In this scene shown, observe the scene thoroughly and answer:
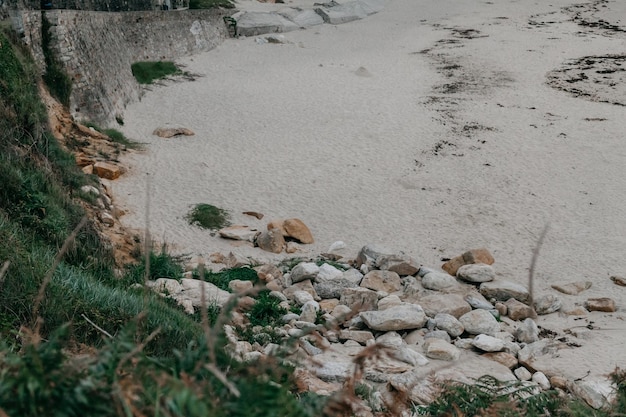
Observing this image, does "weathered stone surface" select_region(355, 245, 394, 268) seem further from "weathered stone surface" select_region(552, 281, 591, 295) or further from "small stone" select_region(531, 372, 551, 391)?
"small stone" select_region(531, 372, 551, 391)

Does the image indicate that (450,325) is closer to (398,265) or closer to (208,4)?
(398,265)

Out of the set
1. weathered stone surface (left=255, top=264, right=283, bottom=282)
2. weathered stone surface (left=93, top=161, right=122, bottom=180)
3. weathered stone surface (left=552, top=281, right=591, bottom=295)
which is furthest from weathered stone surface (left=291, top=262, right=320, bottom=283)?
weathered stone surface (left=93, top=161, right=122, bottom=180)

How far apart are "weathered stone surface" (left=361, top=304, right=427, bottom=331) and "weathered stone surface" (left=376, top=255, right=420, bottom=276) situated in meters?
1.75

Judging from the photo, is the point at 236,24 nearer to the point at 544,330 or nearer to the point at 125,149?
the point at 125,149

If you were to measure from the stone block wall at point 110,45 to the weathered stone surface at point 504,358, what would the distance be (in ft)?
34.2

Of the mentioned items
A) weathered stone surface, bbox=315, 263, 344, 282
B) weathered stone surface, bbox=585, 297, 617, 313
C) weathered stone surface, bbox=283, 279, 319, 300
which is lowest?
weathered stone surface, bbox=585, 297, 617, 313

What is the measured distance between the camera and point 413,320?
28.1ft

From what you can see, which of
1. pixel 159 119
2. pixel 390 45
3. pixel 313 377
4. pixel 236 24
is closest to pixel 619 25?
pixel 390 45

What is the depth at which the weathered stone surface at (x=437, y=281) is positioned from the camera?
402 inches

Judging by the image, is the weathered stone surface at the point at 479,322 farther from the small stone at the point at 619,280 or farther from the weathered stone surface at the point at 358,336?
the small stone at the point at 619,280

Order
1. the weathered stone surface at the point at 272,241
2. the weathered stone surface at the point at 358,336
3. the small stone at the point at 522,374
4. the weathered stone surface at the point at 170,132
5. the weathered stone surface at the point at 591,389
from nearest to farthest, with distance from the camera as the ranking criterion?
the weathered stone surface at the point at 591,389 → the small stone at the point at 522,374 → the weathered stone surface at the point at 358,336 → the weathered stone surface at the point at 272,241 → the weathered stone surface at the point at 170,132

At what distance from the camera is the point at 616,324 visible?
31.0ft

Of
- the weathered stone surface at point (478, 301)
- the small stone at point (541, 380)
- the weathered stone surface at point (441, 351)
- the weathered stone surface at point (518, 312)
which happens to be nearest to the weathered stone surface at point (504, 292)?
the weathered stone surface at point (478, 301)

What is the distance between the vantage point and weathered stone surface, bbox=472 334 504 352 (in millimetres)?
8180
